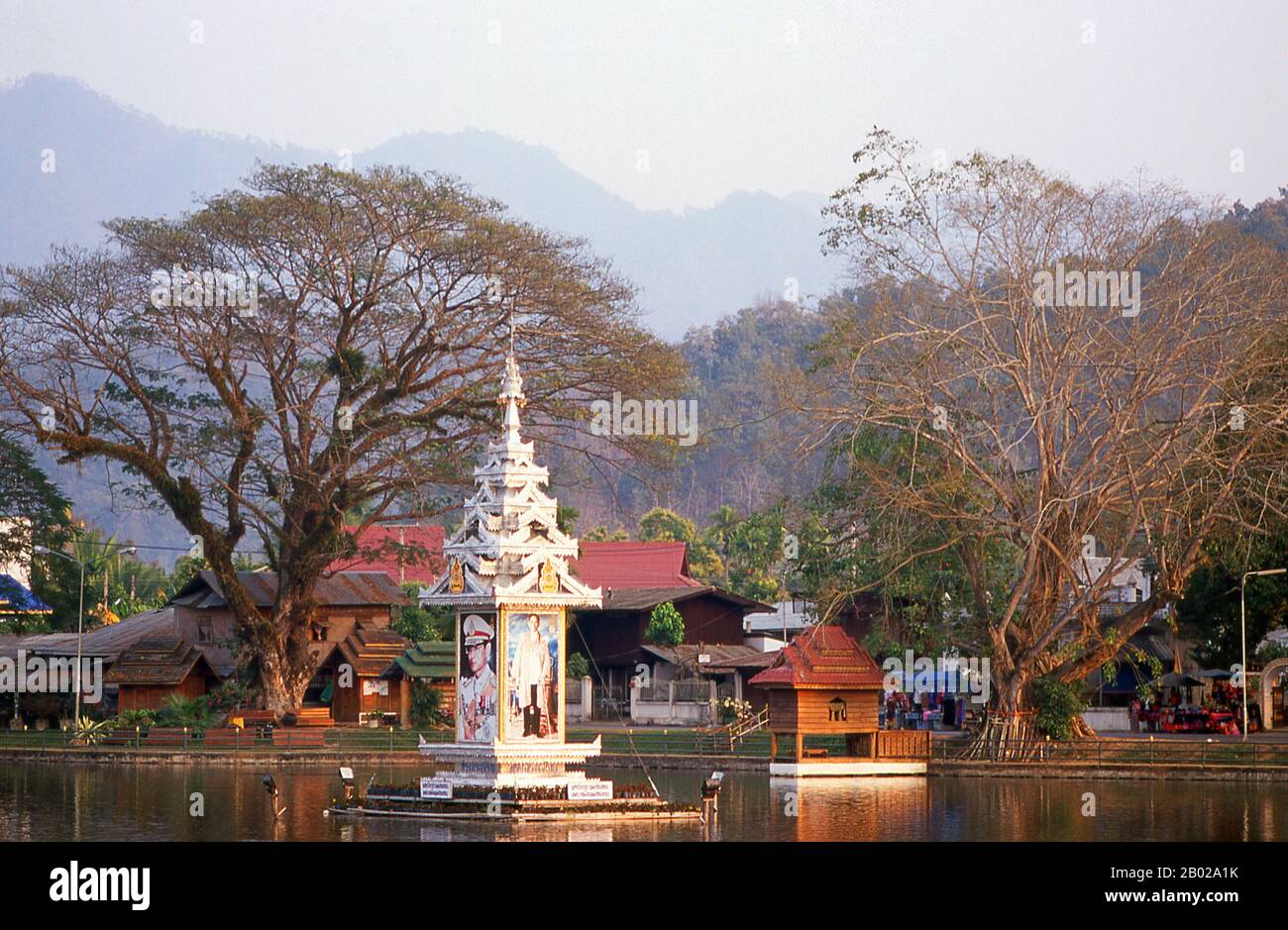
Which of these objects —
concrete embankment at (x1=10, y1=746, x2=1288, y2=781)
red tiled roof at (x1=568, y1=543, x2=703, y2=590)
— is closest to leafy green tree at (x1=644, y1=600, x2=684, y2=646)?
red tiled roof at (x1=568, y1=543, x2=703, y2=590)

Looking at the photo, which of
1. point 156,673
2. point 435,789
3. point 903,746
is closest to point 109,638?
point 156,673

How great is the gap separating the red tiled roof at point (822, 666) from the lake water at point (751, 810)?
2.77m

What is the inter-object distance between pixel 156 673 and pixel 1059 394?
34.5 m

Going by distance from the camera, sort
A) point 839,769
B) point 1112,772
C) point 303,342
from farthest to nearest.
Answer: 1. point 303,342
2. point 1112,772
3. point 839,769

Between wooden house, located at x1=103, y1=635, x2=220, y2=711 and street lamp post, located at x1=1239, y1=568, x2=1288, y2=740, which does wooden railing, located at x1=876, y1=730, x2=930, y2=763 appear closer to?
street lamp post, located at x1=1239, y1=568, x2=1288, y2=740

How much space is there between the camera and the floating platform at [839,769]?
45.1 meters

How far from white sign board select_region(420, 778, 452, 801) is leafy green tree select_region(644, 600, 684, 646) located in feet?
131

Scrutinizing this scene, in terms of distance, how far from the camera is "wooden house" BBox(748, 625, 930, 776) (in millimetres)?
45469

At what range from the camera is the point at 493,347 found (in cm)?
5978

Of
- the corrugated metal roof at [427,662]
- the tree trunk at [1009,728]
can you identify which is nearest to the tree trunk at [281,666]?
the corrugated metal roof at [427,662]

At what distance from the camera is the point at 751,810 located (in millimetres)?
35969

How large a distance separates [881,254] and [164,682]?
30.7m

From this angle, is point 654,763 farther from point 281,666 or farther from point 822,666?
point 281,666

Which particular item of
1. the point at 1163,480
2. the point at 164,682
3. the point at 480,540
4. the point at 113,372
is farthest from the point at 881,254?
the point at 164,682
